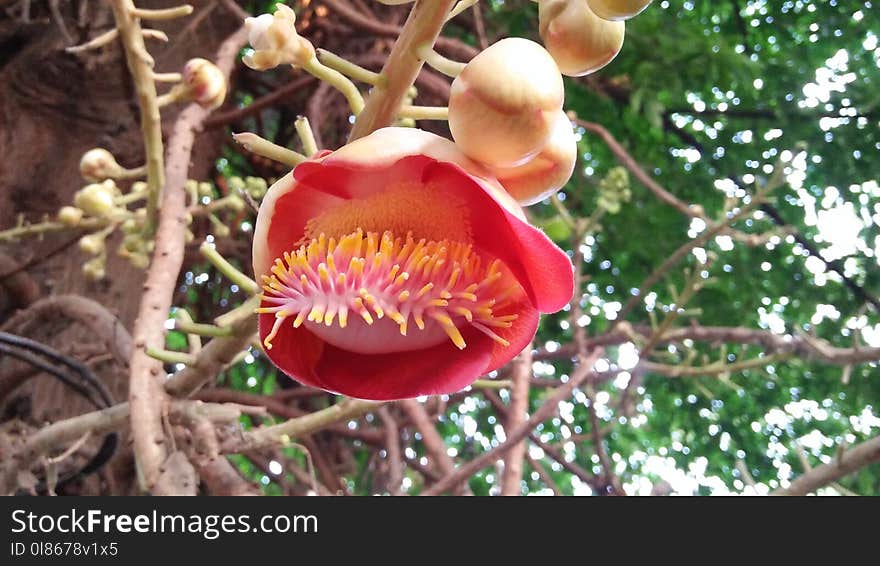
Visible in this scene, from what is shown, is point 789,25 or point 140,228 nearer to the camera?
point 140,228

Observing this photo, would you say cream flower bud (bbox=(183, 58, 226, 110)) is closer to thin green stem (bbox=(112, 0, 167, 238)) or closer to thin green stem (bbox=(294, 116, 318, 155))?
thin green stem (bbox=(112, 0, 167, 238))

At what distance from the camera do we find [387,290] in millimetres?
348

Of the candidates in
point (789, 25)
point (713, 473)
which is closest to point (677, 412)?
point (713, 473)

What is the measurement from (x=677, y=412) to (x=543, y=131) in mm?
1815

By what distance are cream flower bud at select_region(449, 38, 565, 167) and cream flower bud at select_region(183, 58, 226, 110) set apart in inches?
15.7

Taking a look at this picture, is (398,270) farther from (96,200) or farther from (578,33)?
(96,200)

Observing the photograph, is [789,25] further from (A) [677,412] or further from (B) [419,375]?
(B) [419,375]

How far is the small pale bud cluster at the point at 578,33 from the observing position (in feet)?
1.18

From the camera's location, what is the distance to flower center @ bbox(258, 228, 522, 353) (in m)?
0.35

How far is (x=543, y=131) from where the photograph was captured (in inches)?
13.6

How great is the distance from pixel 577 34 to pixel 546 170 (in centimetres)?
6

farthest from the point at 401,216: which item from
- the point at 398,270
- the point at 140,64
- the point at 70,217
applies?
the point at 70,217

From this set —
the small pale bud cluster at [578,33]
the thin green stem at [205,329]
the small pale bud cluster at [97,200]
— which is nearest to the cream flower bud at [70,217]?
the small pale bud cluster at [97,200]

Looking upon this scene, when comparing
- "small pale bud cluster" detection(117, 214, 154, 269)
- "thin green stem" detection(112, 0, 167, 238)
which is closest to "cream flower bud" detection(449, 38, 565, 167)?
"thin green stem" detection(112, 0, 167, 238)
